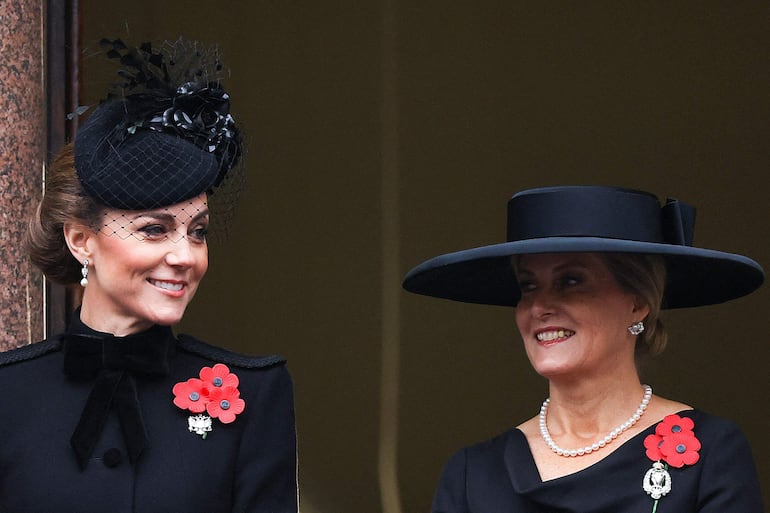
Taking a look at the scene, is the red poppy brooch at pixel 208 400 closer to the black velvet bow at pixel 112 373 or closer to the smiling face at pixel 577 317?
the black velvet bow at pixel 112 373

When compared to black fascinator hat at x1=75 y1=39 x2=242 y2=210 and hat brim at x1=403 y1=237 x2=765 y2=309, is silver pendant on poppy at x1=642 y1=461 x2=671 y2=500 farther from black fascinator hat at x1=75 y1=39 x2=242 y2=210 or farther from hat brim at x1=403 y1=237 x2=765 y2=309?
black fascinator hat at x1=75 y1=39 x2=242 y2=210


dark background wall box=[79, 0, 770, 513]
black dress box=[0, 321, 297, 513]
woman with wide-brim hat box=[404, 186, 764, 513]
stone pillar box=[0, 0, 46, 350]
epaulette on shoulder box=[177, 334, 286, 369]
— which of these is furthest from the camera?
dark background wall box=[79, 0, 770, 513]

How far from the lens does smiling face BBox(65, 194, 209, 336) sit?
3613 mm

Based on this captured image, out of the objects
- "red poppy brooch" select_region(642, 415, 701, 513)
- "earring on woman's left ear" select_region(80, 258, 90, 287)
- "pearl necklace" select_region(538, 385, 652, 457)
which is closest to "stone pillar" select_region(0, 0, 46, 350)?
"earring on woman's left ear" select_region(80, 258, 90, 287)

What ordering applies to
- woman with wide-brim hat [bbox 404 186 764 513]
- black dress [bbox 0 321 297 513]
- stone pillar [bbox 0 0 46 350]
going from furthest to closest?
stone pillar [bbox 0 0 46 350] → woman with wide-brim hat [bbox 404 186 764 513] → black dress [bbox 0 321 297 513]

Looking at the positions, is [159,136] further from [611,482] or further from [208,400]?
[611,482]

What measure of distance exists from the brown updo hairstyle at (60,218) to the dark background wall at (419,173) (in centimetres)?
272

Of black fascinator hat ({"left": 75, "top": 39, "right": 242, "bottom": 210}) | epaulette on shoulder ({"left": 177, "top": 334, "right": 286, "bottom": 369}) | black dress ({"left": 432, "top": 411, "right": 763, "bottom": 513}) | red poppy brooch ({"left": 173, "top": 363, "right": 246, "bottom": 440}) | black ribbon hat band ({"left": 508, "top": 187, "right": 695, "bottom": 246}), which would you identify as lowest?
black dress ({"left": 432, "top": 411, "right": 763, "bottom": 513})

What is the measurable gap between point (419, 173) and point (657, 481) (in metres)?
3.29

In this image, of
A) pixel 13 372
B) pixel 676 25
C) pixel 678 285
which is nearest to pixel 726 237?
pixel 676 25

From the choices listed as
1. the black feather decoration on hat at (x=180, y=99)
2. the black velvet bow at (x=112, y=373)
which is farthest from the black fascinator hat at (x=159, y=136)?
the black velvet bow at (x=112, y=373)

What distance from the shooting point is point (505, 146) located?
6.75 meters

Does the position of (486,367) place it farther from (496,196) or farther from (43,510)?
(43,510)

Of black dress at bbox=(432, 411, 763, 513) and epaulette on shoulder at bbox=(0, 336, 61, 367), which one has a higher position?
epaulette on shoulder at bbox=(0, 336, 61, 367)
